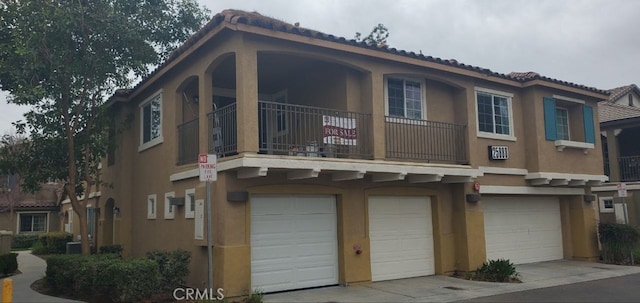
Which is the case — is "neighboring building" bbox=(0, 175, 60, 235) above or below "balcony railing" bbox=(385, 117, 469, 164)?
below

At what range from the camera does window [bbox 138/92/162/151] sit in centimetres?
1516

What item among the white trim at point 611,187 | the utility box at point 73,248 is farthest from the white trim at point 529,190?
the utility box at point 73,248

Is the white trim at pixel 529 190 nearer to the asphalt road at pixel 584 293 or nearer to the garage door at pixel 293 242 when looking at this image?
the asphalt road at pixel 584 293

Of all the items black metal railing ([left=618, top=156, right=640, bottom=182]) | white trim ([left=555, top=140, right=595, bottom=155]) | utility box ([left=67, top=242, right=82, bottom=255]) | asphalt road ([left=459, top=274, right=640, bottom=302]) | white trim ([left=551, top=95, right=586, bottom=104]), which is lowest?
asphalt road ([left=459, top=274, right=640, bottom=302])

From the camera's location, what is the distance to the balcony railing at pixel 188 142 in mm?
13003

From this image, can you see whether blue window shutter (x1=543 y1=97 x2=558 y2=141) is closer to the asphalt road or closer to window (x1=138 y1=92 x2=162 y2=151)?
the asphalt road

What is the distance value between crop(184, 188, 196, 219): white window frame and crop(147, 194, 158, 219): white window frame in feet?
7.96

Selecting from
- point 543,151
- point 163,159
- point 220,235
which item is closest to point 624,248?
point 543,151

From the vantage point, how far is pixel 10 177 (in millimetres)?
30312

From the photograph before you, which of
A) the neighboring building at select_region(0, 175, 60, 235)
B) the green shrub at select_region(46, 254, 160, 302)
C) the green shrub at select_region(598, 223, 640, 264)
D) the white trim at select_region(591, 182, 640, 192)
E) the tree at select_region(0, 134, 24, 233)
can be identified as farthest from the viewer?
the neighboring building at select_region(0, 175, 60, 235)

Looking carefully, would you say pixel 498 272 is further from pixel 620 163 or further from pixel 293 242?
pixel 620 163

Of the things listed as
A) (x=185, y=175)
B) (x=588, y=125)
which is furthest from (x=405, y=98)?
(x=588, y=125)

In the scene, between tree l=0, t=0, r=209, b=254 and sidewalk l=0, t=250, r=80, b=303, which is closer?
sidewalk l=0, t=250, r=80, b=303

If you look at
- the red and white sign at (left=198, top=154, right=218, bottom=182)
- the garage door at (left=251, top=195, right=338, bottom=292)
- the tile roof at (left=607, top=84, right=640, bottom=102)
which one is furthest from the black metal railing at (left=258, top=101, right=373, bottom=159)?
the tile roof at (left=607, top=84, right=640, bottom=102)
